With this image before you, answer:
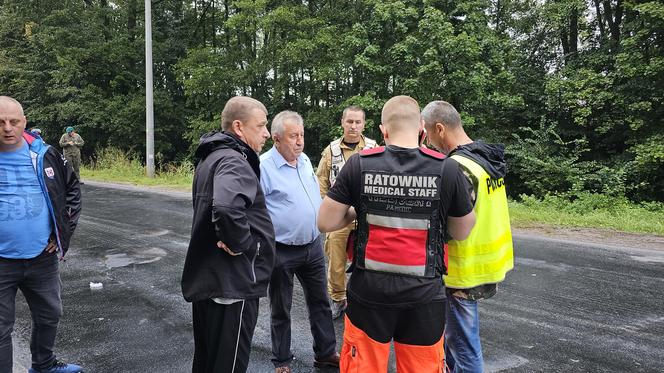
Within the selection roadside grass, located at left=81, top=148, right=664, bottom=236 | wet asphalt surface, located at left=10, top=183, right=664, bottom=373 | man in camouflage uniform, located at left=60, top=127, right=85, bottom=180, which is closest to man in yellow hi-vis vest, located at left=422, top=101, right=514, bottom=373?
wet asphalt surface, located at left=10, top=183, right=664, bottom=373

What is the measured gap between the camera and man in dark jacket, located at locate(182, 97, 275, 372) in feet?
8.29

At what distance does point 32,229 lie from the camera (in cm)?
318

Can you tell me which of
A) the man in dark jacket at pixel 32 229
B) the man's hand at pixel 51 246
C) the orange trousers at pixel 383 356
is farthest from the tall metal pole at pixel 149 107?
the orange trousers at pixel 383 356

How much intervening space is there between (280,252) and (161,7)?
30.8 meters

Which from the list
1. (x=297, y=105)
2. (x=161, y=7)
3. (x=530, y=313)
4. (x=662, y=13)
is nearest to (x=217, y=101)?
(x=297, y=105)

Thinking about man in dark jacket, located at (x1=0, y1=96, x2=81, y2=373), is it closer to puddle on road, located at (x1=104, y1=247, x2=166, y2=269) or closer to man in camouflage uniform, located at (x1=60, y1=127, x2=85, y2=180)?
puddle on road, located at (x1=104, y1=247, x2=166, y2=269)

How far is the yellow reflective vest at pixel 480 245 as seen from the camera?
2.69 meters

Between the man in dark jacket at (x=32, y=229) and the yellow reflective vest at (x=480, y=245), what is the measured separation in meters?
2.72

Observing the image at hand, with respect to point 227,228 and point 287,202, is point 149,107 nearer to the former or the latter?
point 287,202

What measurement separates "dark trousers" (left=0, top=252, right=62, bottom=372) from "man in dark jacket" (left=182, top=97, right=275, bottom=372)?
4.28 feet

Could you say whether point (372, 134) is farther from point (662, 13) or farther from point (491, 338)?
point (491, 338)

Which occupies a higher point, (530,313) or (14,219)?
(14,219)

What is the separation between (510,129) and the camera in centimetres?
1828

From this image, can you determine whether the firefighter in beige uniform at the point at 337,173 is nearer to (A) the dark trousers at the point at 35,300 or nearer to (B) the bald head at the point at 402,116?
(B) the bald head at the point at 402,116
